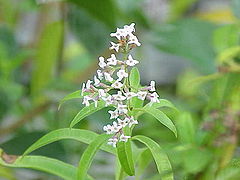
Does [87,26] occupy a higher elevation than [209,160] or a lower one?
higher

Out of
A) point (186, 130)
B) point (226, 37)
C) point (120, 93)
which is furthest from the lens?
point (226, 37)

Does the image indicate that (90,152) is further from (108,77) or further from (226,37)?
(226,37)

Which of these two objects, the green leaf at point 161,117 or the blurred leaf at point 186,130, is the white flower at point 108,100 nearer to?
the green leaf at point 161,117

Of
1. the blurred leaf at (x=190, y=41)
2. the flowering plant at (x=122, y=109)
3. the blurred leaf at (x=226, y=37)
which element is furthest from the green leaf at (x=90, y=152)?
the blurred leaf at (x=190, y=41)

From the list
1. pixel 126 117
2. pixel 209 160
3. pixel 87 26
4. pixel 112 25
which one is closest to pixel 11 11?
pixel 87 26

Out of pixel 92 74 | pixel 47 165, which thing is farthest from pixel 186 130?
pixel 92 74

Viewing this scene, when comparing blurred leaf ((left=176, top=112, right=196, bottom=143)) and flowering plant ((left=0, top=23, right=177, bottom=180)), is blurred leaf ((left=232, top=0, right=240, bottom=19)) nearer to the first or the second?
blurred leaf ((left=176, top=112, right=196, bottom=143))

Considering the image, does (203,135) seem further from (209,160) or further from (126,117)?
(126,117)
